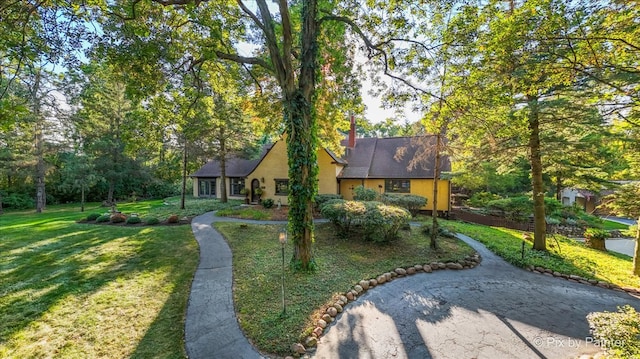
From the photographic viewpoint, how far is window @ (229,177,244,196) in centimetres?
2206

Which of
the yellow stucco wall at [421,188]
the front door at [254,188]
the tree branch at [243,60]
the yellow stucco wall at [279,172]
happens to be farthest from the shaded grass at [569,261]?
the front door at [254,188]

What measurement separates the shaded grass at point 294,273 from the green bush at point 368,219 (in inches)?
16.0

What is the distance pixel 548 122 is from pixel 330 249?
337 inches

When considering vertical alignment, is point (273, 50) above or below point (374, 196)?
above

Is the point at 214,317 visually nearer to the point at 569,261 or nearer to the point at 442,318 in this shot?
the point at 442,318

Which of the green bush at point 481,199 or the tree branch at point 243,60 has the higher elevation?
the tree branch at point 243,60

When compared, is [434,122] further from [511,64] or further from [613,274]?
[613,274]

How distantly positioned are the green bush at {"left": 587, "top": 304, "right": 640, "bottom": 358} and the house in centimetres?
1283

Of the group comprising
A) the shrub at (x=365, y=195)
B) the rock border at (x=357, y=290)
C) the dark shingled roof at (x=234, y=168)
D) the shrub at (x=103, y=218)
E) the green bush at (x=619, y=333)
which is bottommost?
the rock border at (x=357, y=290)

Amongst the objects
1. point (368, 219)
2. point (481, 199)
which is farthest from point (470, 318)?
point (481, 199)

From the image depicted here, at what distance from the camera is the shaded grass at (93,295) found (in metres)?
3.78

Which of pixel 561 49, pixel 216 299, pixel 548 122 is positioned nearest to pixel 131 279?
pixel 216 299

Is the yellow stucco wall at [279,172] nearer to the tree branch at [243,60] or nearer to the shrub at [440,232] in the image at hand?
the shrub at [440,232]

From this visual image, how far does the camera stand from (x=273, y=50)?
6.15 metres
